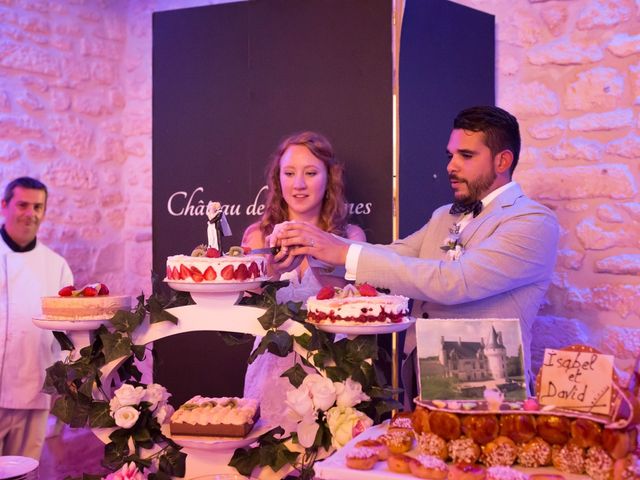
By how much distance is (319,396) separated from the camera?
1857 millimetres

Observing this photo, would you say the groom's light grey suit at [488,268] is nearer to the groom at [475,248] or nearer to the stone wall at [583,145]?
the groom at [475,248]

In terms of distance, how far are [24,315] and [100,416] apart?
2.15 m

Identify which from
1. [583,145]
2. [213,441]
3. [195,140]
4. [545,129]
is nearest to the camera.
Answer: [213,441]

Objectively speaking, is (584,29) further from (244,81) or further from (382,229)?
(244,81)

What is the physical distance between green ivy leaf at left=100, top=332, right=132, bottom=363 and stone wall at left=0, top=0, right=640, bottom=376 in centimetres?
225

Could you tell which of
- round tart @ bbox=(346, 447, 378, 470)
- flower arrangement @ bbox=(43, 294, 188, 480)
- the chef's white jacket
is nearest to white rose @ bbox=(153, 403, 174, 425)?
flower arrangement @ bbox=(43, 294, 188, 480)

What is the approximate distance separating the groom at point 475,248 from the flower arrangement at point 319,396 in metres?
0.34

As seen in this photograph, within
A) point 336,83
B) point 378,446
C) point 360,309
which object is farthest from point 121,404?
point 336,83

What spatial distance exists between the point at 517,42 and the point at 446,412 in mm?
2758

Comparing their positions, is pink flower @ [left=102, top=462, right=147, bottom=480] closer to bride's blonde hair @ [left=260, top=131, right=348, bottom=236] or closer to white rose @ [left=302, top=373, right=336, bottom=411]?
white rose @ [left=302, top=373, right=336, bottom=411]

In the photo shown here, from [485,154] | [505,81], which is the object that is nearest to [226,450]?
[485,154]

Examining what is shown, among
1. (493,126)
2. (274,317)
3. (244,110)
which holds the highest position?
(244,110)

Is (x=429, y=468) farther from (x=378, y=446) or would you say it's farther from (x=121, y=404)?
(x=121, y=404)

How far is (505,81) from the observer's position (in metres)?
3.71
